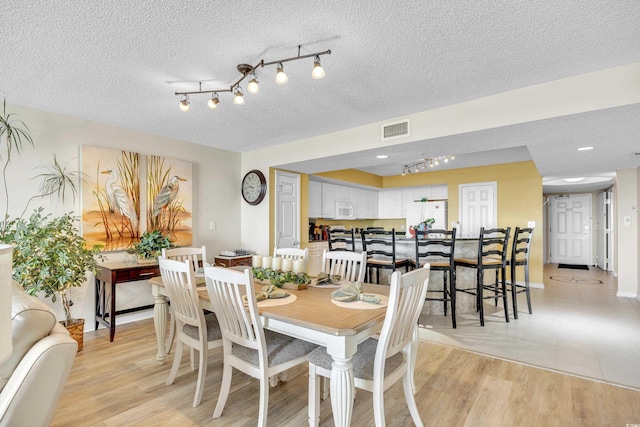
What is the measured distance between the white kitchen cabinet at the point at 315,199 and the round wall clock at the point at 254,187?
151 cm

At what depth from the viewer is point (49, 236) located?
2654 mm

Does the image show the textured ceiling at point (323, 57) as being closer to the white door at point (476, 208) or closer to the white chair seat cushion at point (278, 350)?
the white chair seat cushion at point (278, 350)

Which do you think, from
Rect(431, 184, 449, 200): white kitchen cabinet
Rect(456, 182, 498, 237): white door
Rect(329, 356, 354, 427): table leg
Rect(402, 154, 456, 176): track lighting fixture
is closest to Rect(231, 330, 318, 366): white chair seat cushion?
Rect(329, 356, 354, 427): table leg

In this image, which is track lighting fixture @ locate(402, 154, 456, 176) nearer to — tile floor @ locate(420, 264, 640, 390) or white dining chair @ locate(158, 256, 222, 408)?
tile floor @ locate(420, 264, 640, 390)

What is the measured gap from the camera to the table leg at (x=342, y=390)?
1.49m

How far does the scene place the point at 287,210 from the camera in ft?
16.2

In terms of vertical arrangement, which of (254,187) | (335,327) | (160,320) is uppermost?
(254,187)

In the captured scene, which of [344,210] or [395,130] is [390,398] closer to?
[395,130]

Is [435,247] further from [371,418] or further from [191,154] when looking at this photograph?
[191,154]

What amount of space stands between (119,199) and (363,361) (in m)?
3.33

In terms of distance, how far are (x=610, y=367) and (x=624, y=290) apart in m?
3.39

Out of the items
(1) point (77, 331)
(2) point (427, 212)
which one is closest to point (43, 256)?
(1) point (77, 331)

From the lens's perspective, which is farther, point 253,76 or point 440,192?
point 440,192

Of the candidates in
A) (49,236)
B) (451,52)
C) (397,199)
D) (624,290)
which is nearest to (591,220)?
(624,290)
